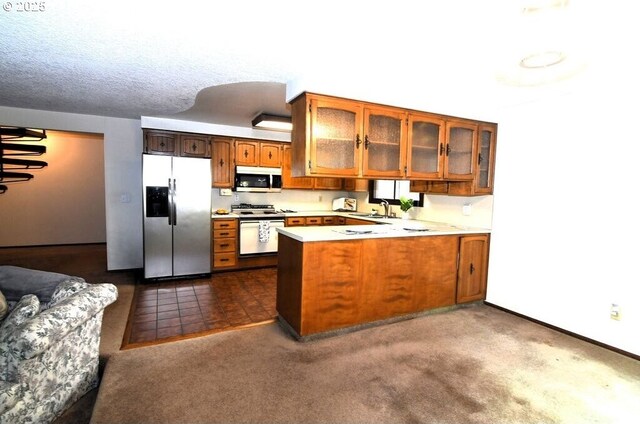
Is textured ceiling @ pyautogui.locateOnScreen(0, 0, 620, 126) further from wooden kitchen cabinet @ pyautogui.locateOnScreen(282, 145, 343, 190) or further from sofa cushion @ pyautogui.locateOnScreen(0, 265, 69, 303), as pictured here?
wooden kitchen cabinet @ pyautogui.locateOnScreen(282, 145, 343, 190)

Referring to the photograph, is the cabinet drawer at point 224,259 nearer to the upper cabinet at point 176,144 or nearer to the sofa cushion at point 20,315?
the upper cabinet at point 176,144

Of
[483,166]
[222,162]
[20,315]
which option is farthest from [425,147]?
[20,315]

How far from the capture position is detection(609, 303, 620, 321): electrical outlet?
2701 mm

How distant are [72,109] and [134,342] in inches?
132

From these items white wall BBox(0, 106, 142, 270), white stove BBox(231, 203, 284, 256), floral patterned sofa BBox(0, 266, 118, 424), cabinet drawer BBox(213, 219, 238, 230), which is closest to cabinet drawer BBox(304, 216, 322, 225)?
white stove BBox(231, 203, 284, 256)

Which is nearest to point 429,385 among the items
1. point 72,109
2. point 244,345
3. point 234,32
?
point 244,345

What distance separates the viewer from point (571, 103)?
303 centimetres

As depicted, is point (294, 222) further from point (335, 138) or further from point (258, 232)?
point (335, 138)

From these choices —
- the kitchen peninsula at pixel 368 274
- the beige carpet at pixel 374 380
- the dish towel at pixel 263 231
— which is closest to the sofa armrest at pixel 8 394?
the beige carpet at pixel 374 380

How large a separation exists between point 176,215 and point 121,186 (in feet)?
3.78

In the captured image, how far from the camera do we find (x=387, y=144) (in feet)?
10.3

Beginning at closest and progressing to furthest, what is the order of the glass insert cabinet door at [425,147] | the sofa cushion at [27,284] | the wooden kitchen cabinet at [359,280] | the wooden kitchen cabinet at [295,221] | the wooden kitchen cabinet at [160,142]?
the sofa cushion at [27,284]
the wooden kitchen cabinet at [359,280]
the glass insert cabinet door at [425,147]
the wooden kitchen cabinet at [160,142]
the wooden kitchen cabinet at [295,221]

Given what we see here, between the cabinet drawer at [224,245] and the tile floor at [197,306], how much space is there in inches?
16.3

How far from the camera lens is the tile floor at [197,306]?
117 inches
